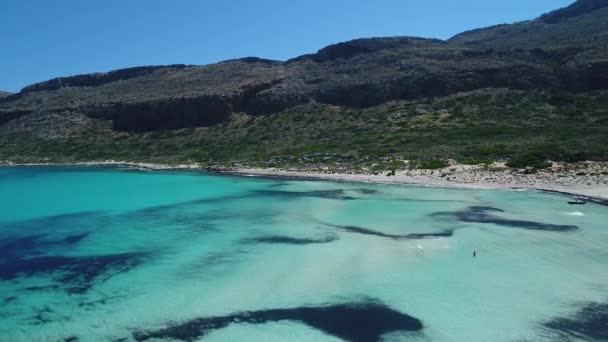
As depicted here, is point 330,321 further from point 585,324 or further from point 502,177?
point 502,177

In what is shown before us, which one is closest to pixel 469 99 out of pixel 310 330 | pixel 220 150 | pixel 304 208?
pixel 220 150

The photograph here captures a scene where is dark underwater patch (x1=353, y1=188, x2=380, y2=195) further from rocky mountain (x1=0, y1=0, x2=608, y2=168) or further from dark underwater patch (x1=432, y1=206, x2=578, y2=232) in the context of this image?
rocky mountain (x1=0, y1=0, x2=608, y2=168)

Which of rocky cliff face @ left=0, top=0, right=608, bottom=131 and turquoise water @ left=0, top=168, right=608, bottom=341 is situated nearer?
turquoise water @ left=0, top=168, right=608, bottom=341

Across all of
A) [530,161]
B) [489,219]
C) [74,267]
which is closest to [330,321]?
[74,267]

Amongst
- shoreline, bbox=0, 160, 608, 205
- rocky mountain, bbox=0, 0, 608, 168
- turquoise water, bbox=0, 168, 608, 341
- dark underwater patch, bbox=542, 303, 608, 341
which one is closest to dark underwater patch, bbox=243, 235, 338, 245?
turquoise water, bbox=0, 168, 608, 341

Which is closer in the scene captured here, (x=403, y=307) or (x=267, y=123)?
(x=403, y=307)

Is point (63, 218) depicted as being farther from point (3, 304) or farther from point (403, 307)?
point (403, 307)

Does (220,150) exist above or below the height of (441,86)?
below
